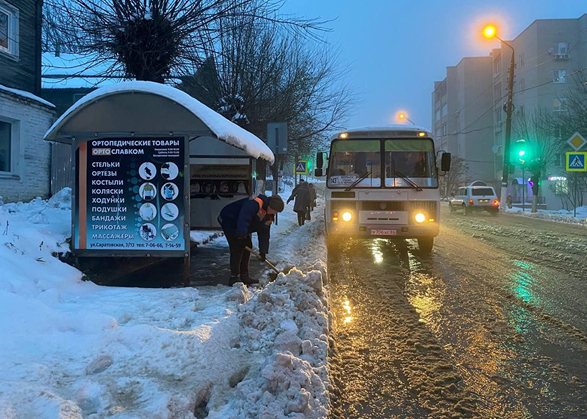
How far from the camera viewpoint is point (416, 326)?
4.75 metres

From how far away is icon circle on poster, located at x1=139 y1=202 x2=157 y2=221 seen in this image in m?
6.04

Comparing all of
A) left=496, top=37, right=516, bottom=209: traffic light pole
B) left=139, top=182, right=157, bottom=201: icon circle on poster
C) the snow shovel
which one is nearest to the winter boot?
the snow shovel

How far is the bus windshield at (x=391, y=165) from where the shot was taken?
Answer: 30.5 ft

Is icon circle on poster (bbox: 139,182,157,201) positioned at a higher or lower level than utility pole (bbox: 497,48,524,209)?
lower

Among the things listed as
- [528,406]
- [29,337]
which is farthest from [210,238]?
[528,406]

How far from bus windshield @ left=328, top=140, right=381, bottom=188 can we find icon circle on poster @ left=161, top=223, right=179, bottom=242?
4.40 metres

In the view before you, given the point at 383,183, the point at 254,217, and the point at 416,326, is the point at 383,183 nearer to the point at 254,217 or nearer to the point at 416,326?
the point at 254,217

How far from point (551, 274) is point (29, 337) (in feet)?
25.3

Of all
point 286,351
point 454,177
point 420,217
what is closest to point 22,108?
point 420,217

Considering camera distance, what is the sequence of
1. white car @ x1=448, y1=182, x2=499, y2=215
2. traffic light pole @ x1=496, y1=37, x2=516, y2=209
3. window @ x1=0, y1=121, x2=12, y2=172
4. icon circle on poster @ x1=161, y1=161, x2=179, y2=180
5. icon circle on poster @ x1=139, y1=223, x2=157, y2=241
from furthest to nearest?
traffic light pole @ x1=496, y1=37, x2=516, y2=209 → white car @ x1=448, y1=182, x2=499, y2=215 → window @ x1=0, y1=121, x2=12, y2=172 → icon circle on poster @ x1=139, y1=223, x2=157, y2=241 → icon circle on poster @ x1=161, y1=161, x2=179, y2=180

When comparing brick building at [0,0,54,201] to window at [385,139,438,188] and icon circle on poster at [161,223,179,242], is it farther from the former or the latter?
window at [385,139,438,188]

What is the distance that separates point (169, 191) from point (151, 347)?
2872mm

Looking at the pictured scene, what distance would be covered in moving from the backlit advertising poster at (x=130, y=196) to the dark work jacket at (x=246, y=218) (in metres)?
0.71

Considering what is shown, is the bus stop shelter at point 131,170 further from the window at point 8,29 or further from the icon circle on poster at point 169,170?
the window at point 8,29
